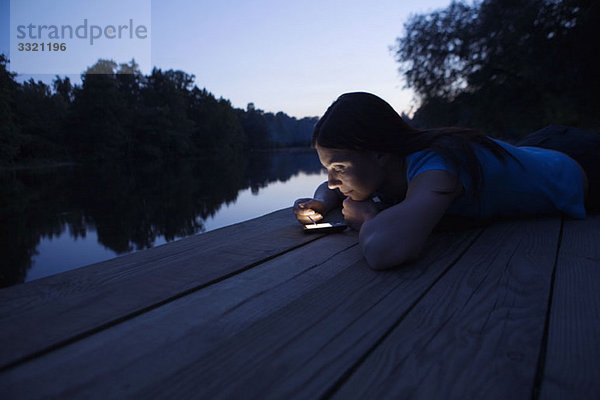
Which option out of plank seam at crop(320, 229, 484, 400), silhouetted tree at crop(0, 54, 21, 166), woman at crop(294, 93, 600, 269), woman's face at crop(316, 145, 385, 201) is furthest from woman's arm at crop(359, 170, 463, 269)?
silhouetted tree at crop(0, 54, 21, 166)

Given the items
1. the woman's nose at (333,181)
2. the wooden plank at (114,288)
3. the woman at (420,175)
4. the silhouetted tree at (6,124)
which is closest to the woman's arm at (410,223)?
the woman at (420,175)

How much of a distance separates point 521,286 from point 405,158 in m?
0.84

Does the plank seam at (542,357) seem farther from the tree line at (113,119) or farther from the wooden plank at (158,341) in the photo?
the tree line at (113,119)

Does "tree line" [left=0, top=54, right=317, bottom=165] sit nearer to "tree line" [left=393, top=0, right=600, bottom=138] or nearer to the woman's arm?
"tree line" [left=393, top=0, right=600, bottom=138]

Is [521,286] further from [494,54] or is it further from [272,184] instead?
[272,184]

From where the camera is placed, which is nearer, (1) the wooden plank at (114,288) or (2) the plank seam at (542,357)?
(2) the plank seam at (542,357)

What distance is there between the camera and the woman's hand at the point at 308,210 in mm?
2236

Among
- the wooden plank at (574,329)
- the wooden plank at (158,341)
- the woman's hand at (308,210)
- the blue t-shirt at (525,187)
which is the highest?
the blue t-shirt at (525,187)

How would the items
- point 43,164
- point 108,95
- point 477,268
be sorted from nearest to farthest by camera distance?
point 477,268 → point 43,164 → point 108,95

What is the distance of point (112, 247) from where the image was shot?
11.4 m

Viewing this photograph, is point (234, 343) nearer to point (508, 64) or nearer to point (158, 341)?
point (158, 341)

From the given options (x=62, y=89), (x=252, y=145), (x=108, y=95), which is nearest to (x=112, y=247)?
(x=108, y=95)

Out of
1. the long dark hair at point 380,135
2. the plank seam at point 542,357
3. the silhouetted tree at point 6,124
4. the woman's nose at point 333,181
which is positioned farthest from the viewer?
the silhouetted tree at point 6,124

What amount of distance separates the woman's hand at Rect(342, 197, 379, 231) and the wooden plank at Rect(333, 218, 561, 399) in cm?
60
